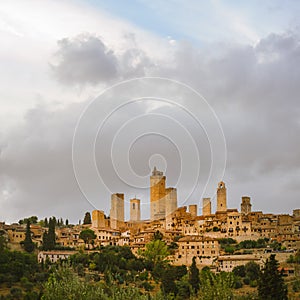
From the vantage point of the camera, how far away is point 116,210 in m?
94.6

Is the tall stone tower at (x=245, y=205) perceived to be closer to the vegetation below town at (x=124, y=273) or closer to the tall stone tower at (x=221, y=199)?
A: the tall stone tower at (x=221, y=199)

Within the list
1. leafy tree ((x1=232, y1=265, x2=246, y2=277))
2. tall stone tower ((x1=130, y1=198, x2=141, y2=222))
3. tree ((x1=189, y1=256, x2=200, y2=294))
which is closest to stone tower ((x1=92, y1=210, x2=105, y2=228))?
tall stone tower ((x1=130, y1=198, x2=141, y2=222))

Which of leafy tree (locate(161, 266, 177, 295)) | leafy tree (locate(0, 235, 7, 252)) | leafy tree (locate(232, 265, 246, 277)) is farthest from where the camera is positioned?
leafy tree (locate(0, 235, 7, 252))

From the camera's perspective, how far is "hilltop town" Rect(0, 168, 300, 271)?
72.7m

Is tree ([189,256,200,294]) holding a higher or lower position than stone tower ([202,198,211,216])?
lower

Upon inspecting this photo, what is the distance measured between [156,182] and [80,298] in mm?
60978

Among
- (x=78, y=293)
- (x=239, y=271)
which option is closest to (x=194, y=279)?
(x=239, y=271)

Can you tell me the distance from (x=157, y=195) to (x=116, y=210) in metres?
6.23

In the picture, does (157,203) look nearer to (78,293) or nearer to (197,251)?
(197,251)

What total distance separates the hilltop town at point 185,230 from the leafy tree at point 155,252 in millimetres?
1338

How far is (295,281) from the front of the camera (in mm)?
60344

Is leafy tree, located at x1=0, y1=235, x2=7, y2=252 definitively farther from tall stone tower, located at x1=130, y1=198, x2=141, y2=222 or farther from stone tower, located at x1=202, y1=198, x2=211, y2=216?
stone tower, located at x1=202, y1=198, x2=211, y2=216

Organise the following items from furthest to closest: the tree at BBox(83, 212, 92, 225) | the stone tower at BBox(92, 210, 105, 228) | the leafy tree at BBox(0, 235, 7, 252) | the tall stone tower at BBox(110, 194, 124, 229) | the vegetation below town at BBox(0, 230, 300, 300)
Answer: the tree at BBox(83, 212, 92, 225) < the tall stone tower at BBox(110, 194, 124, 229) < the stone tower at BBox(92, 210, 105, 228) < the leafy tree at BBox(0, 235, 7, 252) < the vegetation below town at BBox(0, 230, 300, 300)

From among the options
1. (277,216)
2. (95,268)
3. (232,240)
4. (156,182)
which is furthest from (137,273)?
(156,182)
